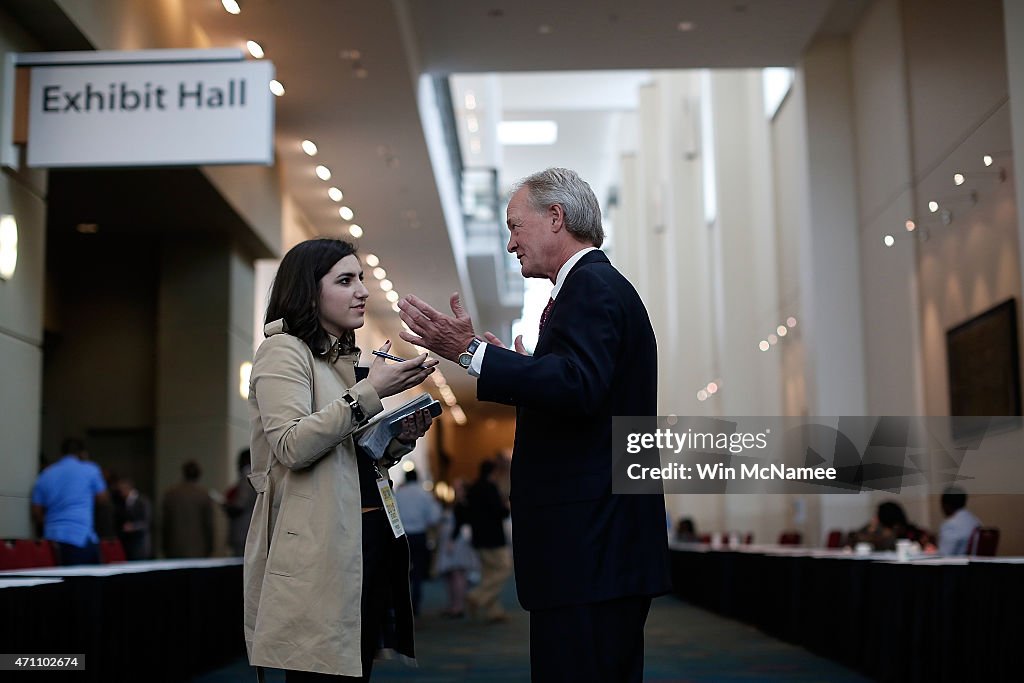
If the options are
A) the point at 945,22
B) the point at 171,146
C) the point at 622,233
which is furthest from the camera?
the point at 622,233

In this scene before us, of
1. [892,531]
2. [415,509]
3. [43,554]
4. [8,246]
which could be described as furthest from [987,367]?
[8,246]

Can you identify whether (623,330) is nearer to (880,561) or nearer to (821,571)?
(880,561)

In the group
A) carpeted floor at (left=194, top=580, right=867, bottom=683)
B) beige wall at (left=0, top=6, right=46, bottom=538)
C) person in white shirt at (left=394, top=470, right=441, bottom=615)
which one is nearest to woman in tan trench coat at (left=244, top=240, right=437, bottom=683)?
carpeted floor at (left=194, top=580, right=867, bottom=683)

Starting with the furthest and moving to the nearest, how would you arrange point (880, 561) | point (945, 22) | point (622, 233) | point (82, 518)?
point (622, 233) < point (945, 22) < point (82, 518) < point (880, 561)

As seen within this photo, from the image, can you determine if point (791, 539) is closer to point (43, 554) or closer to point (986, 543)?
point (986, 543)

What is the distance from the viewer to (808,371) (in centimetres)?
1216

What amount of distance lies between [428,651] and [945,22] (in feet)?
19.4

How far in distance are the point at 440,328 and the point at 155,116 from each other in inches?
194

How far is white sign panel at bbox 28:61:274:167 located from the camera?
6812 millimetres

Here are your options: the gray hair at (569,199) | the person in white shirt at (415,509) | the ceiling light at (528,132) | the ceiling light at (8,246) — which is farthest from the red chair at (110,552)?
the ceiling light at (528,132)

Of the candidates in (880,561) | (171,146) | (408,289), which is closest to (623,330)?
(880,561)

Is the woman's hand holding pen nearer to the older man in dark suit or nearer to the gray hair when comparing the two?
the older man in dark suit

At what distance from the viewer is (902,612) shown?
18.7 feet

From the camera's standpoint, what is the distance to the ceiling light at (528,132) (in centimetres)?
3061
